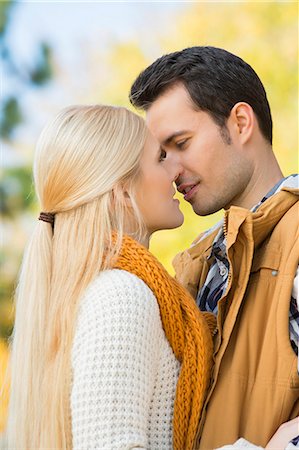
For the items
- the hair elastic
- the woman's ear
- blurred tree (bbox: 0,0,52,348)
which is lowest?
the hair elastic

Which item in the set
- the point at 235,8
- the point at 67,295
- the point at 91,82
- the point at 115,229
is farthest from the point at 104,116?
the point at 91,82

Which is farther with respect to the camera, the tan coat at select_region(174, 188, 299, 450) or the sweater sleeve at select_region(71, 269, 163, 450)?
the tan coat at select_region(174, 188, 299, 450)

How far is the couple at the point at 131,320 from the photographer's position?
171 centimetres

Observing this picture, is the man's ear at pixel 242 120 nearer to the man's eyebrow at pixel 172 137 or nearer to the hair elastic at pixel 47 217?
the man's eyebrow at pixel 172 137

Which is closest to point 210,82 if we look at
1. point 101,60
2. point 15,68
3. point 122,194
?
point 122,194

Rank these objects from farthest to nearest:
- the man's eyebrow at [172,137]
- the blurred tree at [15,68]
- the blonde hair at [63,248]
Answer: the blurred tree at [15,68]
the man's eyebrow at [172,137]
the blonde hair at [63,248]

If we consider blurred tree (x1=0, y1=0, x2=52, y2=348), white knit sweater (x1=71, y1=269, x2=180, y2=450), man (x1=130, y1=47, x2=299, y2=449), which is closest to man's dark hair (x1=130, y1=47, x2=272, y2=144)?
man (x1=130, y1=47, x2=299, y2=449)

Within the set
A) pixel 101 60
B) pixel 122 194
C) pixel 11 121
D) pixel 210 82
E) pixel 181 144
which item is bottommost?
pixel 122 194

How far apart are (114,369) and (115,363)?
0.01 meters

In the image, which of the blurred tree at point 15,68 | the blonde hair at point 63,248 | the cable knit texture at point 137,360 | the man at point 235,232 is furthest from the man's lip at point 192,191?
the blurred tree at point 15,68

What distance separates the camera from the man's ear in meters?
2.55

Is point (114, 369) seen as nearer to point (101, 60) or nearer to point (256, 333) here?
point (256, 333)

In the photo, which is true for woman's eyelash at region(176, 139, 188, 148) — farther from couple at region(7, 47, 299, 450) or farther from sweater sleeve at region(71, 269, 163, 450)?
sweater sleeve at region(71, 269, 163, 450)

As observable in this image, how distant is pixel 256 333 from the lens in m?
1.89
